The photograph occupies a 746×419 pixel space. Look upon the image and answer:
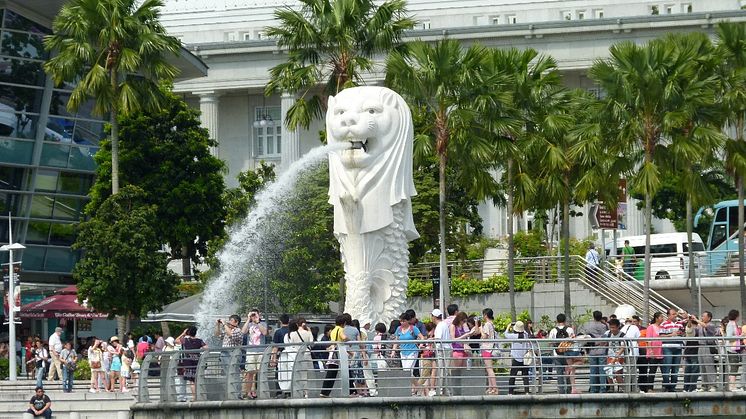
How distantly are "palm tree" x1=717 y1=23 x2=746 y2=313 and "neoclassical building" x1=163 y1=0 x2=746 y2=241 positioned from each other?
1906 inches

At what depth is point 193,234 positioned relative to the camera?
7181 cm

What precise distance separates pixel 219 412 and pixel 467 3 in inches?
3386

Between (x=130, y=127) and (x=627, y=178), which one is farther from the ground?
(x=130, y=127)

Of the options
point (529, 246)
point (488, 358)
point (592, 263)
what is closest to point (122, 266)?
point (592, 263)

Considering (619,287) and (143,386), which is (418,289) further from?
(143,386)

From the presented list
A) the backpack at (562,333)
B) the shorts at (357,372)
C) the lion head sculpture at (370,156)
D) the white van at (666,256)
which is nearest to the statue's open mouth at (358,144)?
the lion head sculpture at (370,156)

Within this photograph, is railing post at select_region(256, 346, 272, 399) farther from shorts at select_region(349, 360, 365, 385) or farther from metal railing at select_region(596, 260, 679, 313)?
metal railing at select_region(596, 260, 679, 313)

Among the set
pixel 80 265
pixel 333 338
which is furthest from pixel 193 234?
pixel 333 338

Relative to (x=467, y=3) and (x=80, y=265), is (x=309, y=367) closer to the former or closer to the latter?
(x=80, y=265)

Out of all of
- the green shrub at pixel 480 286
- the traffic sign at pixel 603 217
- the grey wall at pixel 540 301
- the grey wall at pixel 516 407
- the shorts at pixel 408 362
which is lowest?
the grey wall at pixel 516 407

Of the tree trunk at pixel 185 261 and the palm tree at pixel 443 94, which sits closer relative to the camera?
the palm tree at pixel 443 94

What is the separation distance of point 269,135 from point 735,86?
6276 cm

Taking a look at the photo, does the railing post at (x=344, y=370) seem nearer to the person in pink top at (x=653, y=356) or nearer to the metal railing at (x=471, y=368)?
the metal railing at (x=471, y=368)

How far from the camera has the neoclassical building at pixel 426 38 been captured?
103062 mm
